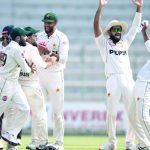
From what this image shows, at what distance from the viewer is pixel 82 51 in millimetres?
22891

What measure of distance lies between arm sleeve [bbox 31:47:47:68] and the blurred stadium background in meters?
7.86

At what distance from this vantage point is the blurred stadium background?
19344 millimetres

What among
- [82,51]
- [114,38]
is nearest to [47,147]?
[114,38]

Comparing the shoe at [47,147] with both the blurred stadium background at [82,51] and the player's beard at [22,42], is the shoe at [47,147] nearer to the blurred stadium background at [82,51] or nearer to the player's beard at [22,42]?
the player's beard at [22,42]

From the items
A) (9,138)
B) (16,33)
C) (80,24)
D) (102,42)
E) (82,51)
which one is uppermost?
(16,33)

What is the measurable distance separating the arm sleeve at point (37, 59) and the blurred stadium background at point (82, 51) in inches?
309

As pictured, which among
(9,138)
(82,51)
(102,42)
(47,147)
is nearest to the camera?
(9,138)

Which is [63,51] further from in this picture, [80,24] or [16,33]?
[80,24]

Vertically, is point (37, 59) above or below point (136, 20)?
below

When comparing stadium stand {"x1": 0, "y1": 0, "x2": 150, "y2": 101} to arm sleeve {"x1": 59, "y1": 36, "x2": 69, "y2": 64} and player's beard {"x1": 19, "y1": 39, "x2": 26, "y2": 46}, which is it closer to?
arm sleeve {"x1": 59, "y1": 36, "x2": 69, "y2": 64}

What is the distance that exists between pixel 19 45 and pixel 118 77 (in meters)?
1.55

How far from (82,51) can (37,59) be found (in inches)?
460

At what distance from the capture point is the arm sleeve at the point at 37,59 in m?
11.2

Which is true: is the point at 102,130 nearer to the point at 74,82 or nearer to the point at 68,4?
the point at 74,82
